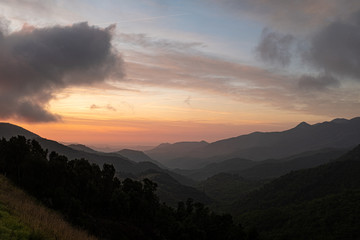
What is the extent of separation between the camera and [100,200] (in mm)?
70875

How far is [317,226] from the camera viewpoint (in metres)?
187

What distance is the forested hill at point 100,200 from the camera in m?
54.7

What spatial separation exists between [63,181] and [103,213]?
45.1 feet

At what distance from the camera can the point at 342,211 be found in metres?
197

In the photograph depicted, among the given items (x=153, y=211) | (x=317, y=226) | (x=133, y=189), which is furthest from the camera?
(x=317, y=226)

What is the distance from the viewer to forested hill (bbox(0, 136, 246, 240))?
54.7 meters

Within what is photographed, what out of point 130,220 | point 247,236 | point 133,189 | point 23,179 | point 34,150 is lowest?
point 247,236

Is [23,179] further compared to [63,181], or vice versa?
[63,181]

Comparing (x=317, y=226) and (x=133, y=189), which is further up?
(x=133, y=189)

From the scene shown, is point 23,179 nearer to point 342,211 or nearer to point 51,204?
point 51,204

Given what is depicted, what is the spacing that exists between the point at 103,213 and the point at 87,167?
53.0 ft

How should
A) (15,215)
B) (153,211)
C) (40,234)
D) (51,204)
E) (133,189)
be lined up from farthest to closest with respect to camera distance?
(133,189) < (153,211) < (51,204) < (15,215) < (40,234)

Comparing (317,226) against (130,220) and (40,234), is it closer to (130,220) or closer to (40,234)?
(130,220)

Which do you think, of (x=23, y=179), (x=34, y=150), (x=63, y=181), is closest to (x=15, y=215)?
(x=23, y=179)
